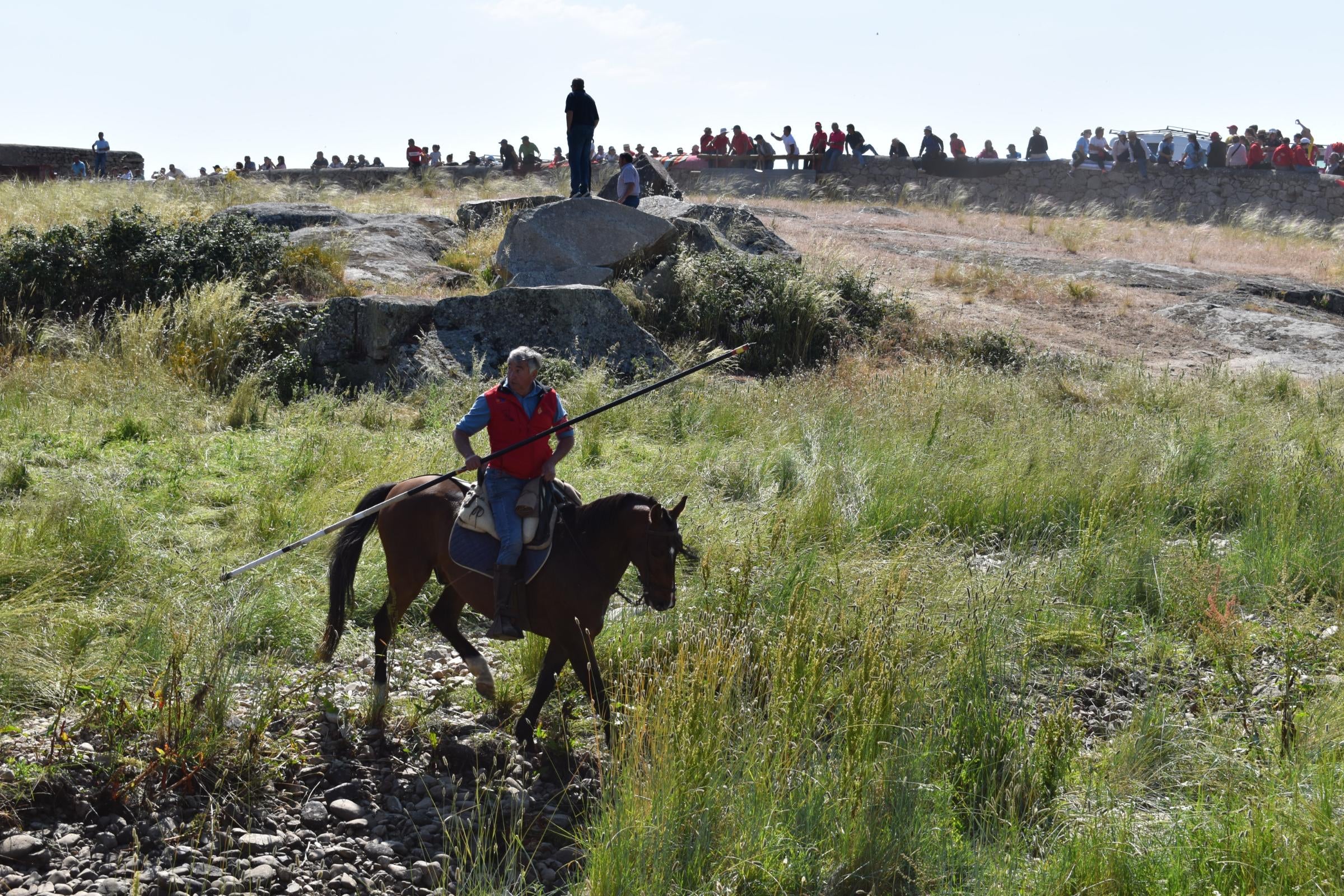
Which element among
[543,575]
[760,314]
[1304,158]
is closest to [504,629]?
[543,575]

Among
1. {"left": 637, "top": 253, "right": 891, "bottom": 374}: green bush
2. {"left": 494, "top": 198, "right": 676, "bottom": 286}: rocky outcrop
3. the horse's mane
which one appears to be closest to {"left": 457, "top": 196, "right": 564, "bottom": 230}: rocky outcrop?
{"left": 494, "top": 198, "right": 676, "bottom": 286}: rocky outcrop

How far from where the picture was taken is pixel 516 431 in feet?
19.2

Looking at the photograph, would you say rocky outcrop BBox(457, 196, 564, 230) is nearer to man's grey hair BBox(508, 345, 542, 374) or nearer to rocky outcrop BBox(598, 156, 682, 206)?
rocky outcrop BBox(598, 156, 682, 206)

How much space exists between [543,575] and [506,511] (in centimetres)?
37

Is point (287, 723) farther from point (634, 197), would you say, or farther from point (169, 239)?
point (634, 197)

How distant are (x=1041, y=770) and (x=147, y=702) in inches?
167

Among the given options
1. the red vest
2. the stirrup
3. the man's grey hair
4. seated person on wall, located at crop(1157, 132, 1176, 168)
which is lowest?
the stirrup

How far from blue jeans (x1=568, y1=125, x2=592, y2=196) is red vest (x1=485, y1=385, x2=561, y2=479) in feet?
40.9

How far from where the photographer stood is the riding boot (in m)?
5.56

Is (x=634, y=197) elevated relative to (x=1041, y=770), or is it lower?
elevated

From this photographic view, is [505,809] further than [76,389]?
No

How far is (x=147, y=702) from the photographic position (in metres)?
5.31

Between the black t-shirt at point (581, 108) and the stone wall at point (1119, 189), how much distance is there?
1614 cm

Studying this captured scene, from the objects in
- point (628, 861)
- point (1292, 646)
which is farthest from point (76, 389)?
point (1292, 646)
